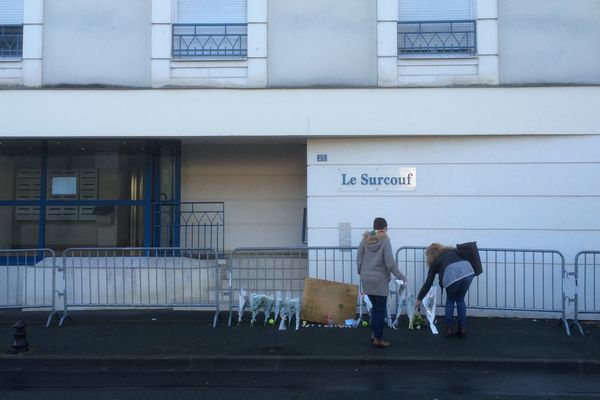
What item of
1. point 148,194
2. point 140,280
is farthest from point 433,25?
point 140,280

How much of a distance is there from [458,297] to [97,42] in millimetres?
7074

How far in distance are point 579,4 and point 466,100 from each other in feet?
7.91

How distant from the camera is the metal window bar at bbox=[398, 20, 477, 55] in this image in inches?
427

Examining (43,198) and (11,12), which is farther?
(43,198)

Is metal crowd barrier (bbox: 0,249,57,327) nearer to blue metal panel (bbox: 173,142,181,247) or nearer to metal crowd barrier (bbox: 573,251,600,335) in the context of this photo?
blue metal panel (bbox: 173,142,181,247)

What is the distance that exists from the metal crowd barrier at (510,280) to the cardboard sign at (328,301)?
3.73ft

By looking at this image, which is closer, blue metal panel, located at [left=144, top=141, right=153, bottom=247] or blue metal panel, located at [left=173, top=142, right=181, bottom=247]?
blue metal panel, located at [left=144, top=141, right=153, bottom=247]

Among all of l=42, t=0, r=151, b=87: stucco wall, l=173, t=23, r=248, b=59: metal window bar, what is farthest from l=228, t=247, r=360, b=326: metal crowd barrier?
l=42, t=0, r=151, b=87: stucco wall

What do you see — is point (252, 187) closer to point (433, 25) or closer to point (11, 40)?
point (433, 25)

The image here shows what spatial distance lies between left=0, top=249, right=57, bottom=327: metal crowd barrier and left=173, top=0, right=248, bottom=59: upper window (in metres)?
4.14

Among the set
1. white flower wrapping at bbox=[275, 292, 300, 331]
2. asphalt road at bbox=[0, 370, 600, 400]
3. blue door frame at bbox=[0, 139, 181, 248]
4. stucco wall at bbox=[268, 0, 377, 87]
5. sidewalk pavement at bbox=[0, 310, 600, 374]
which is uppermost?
stucco wall at bbox=[268, 0, 377, 87]

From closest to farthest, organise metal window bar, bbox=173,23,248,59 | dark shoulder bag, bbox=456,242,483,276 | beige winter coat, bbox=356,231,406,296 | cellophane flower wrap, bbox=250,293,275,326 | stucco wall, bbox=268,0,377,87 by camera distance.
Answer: beige winter coat, bbox=356,231,406,296 < dark shoulder bag, bbox=456,242,483,276 < cellophane flower wrap, bbox=250,293,275,326 < stucco wall, bbox=268,0,377,87 < metal window bar, bbox=173,23,248,59

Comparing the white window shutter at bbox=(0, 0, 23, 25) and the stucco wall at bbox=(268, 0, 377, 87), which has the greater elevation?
the white window shutter at bbox=(0, 0, 23, 25)

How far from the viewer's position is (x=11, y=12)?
36.3 feet
